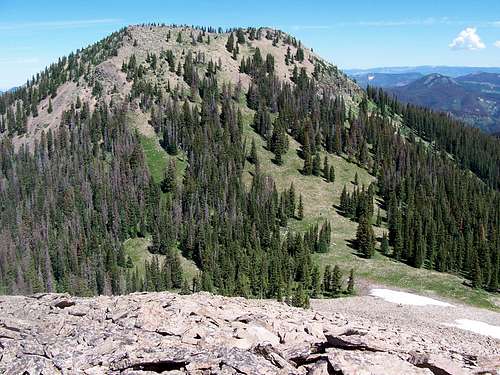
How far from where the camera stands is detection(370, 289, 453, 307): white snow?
9156 cm

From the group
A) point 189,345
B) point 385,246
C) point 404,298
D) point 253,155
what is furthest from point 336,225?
point 189,345

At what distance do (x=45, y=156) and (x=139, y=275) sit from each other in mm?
85802

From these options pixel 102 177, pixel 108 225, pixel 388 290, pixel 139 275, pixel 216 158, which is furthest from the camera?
pixel 216 158

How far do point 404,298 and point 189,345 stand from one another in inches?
2895

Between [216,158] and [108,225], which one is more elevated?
[216,158]

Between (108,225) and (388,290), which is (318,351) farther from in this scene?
(108,225)

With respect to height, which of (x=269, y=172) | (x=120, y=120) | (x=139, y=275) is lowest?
(x=139, y=275)

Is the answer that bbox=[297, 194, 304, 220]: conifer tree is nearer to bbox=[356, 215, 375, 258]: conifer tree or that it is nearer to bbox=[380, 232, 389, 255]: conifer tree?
bbox=[356, 215, 375, 258]: conifer tree

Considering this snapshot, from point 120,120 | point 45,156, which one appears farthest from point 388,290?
point 45,156

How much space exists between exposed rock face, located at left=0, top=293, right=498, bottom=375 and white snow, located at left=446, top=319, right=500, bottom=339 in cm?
4373

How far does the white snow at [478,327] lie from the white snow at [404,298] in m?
12.7

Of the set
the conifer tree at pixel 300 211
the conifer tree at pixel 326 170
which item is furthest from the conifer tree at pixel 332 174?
the conifer tree at pixel 300 211

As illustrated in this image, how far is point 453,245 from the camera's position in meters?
128

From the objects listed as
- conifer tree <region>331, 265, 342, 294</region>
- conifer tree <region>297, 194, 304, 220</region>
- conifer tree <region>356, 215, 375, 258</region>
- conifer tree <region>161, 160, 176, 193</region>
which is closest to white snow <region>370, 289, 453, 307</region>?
conifer tree <region>331, 265, 342, 294</region>
